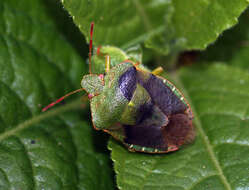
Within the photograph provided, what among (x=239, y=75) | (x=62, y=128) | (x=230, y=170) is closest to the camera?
(x=230, y=170)

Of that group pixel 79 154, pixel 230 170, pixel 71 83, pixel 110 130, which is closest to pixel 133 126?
pixel 110 130

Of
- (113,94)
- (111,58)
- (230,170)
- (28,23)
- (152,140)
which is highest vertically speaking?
(28,23)

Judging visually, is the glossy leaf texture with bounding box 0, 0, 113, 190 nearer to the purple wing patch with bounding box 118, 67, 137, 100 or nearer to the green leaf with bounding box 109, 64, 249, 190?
the green leaf with bounding box 109, 64, 249, 190

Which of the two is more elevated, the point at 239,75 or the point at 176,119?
the point at 239,75

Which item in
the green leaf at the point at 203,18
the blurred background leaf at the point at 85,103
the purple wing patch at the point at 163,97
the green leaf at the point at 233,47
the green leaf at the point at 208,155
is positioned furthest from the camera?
the green leaf at the point at 233,47

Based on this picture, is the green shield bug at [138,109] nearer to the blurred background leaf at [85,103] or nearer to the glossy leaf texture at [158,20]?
the blurred background leaf at [85,103]

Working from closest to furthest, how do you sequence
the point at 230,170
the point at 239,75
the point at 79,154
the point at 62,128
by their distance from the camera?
the point at 230,170 < the point at 79,154 < the point at 62,128 < the point at 239,75

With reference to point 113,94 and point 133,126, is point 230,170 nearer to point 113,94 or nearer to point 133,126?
point 133,126

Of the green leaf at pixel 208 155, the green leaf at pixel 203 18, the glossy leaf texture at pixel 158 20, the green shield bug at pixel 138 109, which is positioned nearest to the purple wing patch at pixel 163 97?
the green shield bug at pixel 138 109
